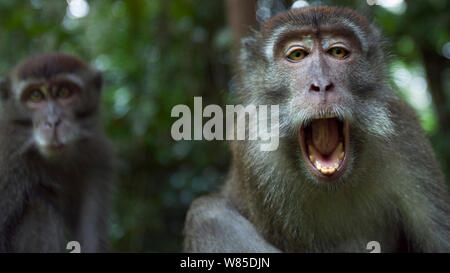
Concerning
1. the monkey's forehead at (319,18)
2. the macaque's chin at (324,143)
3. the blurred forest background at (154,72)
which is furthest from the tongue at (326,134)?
the blurred forest background at (154,72)

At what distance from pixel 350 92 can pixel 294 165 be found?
713 millimetres

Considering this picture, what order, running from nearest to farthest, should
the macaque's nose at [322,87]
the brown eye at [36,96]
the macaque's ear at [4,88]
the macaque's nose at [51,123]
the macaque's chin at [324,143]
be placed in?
the macaque's nose at [322,87]
the macaque's chin at [324,143]
the macaque's nose at [51,123]
the brown eye at [36,96]
the macaque's ear at [4,88]

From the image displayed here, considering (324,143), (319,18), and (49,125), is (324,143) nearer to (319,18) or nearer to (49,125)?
(319,18)

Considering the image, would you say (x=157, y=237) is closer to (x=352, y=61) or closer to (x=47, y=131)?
(x=47, y=131)

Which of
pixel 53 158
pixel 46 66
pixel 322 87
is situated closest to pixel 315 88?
pixel 322 87

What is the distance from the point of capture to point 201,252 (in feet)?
12.5

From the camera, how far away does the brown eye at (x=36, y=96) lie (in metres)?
5.10

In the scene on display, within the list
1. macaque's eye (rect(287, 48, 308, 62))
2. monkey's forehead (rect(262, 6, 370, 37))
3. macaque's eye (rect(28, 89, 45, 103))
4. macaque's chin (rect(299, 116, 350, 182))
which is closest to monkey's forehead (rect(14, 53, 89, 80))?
macaque's eye (rect(28, 89, 45, 103))

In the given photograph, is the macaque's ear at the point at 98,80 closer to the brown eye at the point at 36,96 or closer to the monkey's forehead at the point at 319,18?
the brown eye at the point at 36,96

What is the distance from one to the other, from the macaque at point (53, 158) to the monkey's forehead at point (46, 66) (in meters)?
0.01

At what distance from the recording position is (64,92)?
522 cm

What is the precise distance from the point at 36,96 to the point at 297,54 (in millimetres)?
3117
